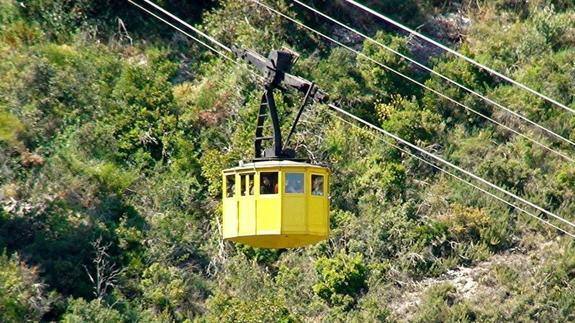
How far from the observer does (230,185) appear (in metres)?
28.4

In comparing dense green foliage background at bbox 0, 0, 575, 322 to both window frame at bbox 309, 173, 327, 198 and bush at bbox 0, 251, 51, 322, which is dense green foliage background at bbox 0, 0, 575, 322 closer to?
bush at bbox 0, 251, 51, 322

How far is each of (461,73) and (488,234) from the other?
18.8 feet

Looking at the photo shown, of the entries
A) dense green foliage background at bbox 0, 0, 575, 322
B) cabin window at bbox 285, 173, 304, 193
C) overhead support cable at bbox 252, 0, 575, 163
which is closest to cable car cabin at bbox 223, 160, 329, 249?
cabin window at bbox 285, 173, 304, 193

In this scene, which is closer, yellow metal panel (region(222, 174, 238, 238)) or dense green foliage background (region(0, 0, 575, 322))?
yellow metal panel (region(222, 174, 238, 238))

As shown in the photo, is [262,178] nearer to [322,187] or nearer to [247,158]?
[322,187]

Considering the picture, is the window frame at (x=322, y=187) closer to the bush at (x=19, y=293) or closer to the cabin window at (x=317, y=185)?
the cabin window at (x=317, y=185)

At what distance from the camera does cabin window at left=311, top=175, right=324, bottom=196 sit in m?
27.4

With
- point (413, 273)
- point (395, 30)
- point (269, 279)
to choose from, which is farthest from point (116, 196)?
point (395, 30)

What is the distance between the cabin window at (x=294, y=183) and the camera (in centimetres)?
2706

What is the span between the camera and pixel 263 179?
2720 centimetres

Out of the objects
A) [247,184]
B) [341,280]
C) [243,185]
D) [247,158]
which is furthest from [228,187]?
[247,158]

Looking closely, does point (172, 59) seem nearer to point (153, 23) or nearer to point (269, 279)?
point (153, 23)

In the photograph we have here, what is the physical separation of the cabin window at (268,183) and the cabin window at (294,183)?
0.70 feet

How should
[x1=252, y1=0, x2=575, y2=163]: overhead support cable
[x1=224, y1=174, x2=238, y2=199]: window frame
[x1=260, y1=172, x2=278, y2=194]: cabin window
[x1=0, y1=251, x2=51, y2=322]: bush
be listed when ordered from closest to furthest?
[x1=260, y1=172, x2=278, y2=194]: cabin window
[x1=224, y1=174, x2=238, y2=199]: window frame
[x1=0, y1=251, x2=51, y2=322]: bush
[x1=252, y1=0, x2=575, y2=163]: overhead support cable
